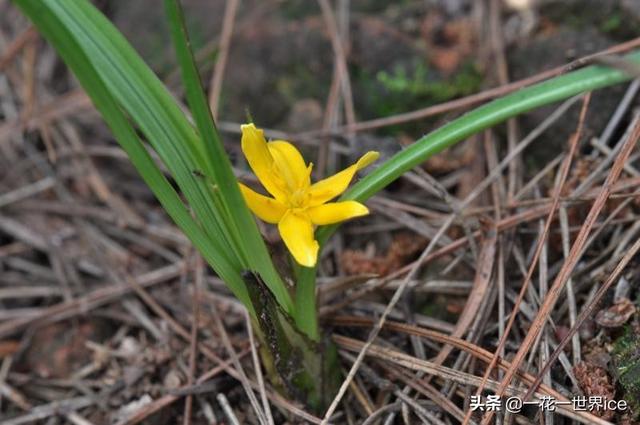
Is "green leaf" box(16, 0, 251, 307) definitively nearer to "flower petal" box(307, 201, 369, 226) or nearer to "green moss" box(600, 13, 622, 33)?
"flower petal" box(307, 201, 369, 226)

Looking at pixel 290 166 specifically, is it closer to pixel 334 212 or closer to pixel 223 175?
pixel 334 212

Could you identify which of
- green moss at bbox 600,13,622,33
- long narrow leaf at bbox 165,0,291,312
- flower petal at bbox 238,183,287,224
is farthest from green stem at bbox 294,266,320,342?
green moss at bbox 600,13,622,33

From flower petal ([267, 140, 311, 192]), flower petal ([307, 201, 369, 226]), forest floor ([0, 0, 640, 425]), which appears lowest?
forest floor ([0, 0, 640, 425])

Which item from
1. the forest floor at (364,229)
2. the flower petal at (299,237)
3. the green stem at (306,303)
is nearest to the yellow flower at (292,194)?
the flower petal at (299,237)

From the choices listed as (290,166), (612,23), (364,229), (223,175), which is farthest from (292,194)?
(612,23)

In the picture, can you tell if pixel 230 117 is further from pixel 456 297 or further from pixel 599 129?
pixel 599 129

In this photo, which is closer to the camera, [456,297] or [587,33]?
[456,297]

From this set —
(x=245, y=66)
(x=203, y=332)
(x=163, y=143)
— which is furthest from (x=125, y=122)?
(x=245, y=66)
